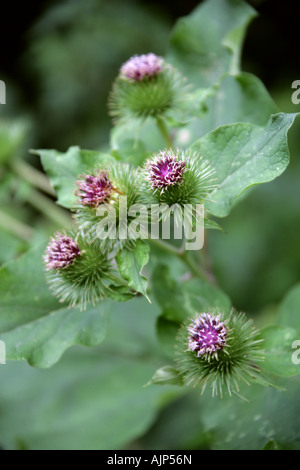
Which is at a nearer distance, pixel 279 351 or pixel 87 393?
pixel 279 351

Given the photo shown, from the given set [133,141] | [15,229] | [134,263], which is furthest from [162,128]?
[15,229]

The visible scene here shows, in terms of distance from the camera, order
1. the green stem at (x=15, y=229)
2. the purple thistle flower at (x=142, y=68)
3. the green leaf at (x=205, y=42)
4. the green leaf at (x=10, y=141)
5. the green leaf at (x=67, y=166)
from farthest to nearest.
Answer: the green stem at (x=15, y=229) → the green leaf at (x=10, y=141) → the green leaf at (x=205, y=42) → the purple thistle flower at (x=142, y=68) → the green leaf at (x=67, y=166)

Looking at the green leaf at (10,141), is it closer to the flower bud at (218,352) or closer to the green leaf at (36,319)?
the green leaf at (36,319)

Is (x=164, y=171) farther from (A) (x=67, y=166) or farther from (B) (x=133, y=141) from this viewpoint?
(B) (x=133, y=141)

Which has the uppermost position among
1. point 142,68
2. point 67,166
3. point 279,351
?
point 142,68

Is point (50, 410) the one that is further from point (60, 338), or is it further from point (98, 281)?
point (98, 281)

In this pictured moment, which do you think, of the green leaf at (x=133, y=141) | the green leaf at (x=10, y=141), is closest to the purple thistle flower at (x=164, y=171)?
the green leaf at (x=133, y=141)

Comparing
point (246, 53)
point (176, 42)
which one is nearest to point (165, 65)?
point (176, 42)

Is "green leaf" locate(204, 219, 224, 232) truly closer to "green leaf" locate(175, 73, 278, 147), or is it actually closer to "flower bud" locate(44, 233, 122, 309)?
"flower bud" locate(44, 233, 122, 309)
